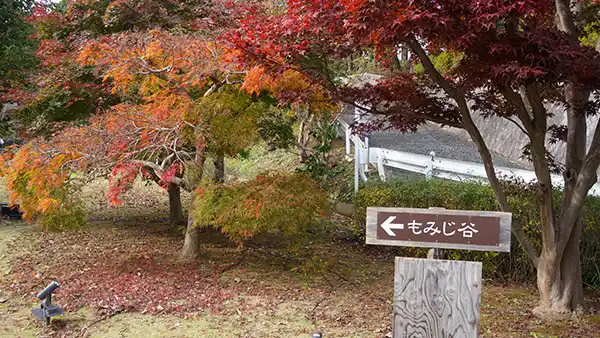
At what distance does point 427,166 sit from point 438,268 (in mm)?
6305

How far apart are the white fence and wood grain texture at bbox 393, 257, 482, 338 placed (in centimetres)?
478

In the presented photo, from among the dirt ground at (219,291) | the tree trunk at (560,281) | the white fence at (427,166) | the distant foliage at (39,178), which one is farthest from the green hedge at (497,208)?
the distant foliage at (39,178)

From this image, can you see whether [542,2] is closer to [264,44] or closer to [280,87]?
[264,44]

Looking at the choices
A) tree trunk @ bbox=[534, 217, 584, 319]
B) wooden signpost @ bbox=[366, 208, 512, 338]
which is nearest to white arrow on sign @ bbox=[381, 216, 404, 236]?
wooden signpost @ bbox=[366, 208, 512, 338]

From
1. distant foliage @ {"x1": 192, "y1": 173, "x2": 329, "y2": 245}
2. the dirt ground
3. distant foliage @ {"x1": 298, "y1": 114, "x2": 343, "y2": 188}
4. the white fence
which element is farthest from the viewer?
distant foliage @ {"x1": 298, "y1": 114, "x2": 343, "y2": 188}

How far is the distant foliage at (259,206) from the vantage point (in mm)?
6414

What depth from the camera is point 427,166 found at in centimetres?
927

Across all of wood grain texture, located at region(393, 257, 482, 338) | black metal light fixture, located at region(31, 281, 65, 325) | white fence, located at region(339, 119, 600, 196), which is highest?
white fence, located at region(339, 119, 600, 196)

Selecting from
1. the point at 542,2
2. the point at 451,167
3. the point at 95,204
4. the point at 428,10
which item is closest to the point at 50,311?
the point at 428,10

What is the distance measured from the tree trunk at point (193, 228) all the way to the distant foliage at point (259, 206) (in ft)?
0.95

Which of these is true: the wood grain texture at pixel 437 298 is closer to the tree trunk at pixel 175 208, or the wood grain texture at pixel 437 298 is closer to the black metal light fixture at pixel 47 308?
the black metal light fixture at pixel 47 308

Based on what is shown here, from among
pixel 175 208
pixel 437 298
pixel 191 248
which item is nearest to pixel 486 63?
pixel 437 298

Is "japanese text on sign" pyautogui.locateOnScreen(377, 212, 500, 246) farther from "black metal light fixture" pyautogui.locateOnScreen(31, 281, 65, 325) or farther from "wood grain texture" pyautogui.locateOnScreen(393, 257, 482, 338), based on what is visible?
"black metal light fixture" pyautogui.locateOnScreen(31, 281, 65, 325)

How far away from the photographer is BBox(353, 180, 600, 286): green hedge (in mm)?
6613
